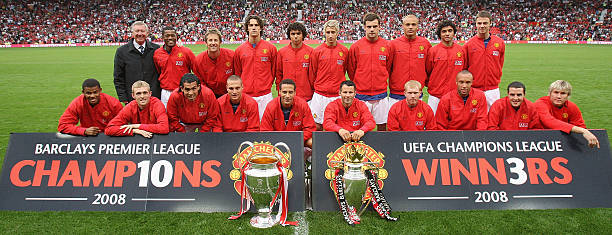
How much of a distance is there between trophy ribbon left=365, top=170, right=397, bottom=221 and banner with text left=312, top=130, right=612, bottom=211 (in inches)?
4.3

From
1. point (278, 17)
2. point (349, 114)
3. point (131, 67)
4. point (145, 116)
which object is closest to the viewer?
point (145, 116)

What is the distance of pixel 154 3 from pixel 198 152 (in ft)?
162

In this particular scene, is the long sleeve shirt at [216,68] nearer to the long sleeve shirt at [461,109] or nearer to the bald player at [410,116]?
the bald player at [410,116]

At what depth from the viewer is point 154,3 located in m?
48.2

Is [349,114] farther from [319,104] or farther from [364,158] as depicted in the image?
[319,104]

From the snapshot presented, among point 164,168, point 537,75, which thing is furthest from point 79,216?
point 537,75

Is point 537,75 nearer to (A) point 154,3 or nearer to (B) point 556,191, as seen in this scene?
(B) point 556,191

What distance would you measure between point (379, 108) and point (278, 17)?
40.8m

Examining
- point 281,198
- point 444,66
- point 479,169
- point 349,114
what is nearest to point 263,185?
point 281,198

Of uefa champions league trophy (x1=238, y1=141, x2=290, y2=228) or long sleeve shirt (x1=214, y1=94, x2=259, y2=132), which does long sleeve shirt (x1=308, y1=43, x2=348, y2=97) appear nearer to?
long sleeve shirt (x1=214, y1=94, x2=259, y2=132)

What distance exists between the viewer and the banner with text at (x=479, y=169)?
3.86 meters

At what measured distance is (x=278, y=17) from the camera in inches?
1768

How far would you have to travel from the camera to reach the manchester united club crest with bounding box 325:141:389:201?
395cm

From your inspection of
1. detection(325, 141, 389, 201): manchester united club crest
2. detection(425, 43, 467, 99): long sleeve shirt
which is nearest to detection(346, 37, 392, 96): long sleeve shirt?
detection(425, 43, 467, 99): long sleeve shirt
